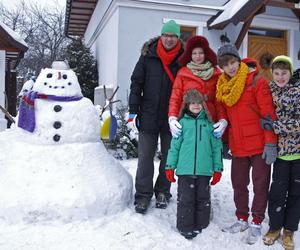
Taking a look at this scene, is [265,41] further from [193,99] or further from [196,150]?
[196,150]

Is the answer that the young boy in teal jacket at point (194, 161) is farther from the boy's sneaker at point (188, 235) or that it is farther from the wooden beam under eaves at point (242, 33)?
the wooden beam under eaves at point (242, 33)

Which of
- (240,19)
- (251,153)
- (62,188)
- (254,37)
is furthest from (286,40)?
(62,188)

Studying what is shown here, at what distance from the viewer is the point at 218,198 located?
480cm

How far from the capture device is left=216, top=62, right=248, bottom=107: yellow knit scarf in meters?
3.61

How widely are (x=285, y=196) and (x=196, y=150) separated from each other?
92 cm

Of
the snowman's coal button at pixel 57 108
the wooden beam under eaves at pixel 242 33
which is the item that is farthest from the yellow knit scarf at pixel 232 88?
the wooden beam under eaves at pixel 242 33

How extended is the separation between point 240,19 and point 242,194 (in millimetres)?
5902

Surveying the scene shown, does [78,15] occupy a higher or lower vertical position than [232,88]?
higher

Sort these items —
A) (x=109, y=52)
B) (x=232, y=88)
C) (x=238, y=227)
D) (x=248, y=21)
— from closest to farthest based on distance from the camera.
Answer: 1. (x=232, y=88)
2. (x=238, y=227)
3. (x=248, y=21)
4. (x=109, y=52)

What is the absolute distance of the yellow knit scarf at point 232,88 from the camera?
361cm

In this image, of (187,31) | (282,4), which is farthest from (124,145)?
(282,4)

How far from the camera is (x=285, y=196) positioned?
363 centimetres

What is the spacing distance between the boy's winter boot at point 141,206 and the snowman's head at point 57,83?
1.36 meters

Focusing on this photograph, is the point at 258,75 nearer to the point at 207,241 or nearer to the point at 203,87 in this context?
the point at 203,87
